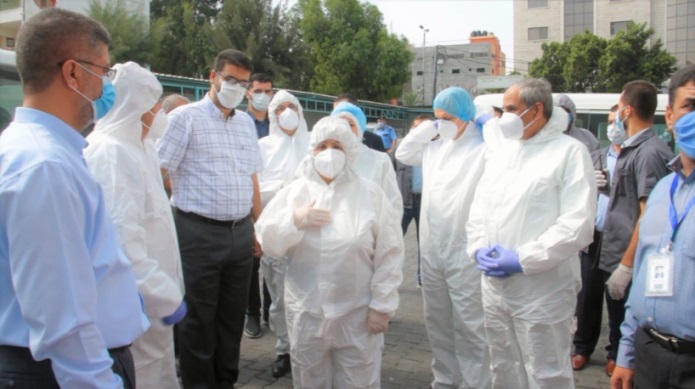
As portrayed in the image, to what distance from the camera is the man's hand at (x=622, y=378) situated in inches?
89.6

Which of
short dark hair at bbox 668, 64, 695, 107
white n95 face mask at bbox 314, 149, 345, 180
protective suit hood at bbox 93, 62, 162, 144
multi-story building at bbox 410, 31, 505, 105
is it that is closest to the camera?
short dark hair at bbox 668, 64, 695, 107

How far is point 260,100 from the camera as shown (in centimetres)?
511

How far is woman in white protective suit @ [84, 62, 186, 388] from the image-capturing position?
97.2 inches

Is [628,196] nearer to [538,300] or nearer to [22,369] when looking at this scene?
[538,300]

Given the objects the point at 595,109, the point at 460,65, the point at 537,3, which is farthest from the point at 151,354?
the point at 460,65

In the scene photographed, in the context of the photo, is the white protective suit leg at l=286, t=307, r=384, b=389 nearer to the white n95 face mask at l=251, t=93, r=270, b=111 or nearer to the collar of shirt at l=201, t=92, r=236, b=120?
the collar of shirt at l=201, t=92, r=236, b=120

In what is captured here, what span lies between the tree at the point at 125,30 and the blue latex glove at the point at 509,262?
26990 millimetres

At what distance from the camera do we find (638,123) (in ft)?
12.5

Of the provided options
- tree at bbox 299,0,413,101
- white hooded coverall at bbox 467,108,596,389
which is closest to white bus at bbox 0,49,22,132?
white hooded coverall at bbox 467,108,596,389

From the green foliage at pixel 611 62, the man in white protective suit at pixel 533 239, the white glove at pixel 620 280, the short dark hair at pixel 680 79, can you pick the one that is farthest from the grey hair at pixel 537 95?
the green foliage at pixel 611 62

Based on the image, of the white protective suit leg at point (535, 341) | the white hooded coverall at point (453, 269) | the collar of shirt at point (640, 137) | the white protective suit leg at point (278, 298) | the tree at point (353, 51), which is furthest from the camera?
the tree at point (353, 51)

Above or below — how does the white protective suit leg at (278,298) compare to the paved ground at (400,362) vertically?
above

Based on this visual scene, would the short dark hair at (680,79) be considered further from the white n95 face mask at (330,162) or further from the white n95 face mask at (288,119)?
the white n95 face mask at (288,119)

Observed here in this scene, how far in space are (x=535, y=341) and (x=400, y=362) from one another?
166 cm
